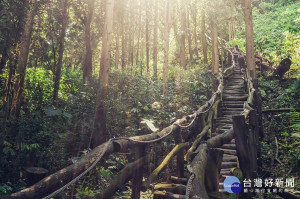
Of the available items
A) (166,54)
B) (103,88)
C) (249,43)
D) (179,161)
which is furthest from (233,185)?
(166,54)

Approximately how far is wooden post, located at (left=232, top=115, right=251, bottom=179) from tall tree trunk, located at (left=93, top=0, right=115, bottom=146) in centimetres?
554

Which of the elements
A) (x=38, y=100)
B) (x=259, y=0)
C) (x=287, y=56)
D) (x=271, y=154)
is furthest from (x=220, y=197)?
(x=259, y=0)

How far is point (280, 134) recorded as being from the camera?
12219mm

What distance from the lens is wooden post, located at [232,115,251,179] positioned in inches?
224

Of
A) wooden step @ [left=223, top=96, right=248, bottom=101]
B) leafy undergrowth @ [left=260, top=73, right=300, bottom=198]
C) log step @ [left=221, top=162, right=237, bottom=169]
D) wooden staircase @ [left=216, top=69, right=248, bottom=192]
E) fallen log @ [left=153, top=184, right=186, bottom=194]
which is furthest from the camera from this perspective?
wooden step @ [left=223, top=96, right=248, bottom=101]

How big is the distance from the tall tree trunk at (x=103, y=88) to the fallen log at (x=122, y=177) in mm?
5089

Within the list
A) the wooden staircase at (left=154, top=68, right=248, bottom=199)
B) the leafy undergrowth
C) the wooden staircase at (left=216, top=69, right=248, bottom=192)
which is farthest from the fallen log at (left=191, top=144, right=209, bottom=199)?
the leafy undergrowth

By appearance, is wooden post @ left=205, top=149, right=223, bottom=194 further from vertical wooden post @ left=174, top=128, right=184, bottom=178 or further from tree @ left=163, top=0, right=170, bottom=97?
tree @ left=163, top=0, right=170, bottom=97

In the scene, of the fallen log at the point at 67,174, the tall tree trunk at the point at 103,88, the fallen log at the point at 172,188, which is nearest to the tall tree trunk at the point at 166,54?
the tall tree trunk at the point at 103,88

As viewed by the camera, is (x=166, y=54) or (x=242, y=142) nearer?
(x=242, y=142)

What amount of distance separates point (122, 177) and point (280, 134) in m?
10.7

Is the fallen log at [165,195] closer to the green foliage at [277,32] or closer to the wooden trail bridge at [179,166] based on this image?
the wooden trail bridge at [179,166]

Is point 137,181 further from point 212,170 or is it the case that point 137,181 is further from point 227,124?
point 227,124

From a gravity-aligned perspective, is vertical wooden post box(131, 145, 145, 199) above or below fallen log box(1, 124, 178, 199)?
below
